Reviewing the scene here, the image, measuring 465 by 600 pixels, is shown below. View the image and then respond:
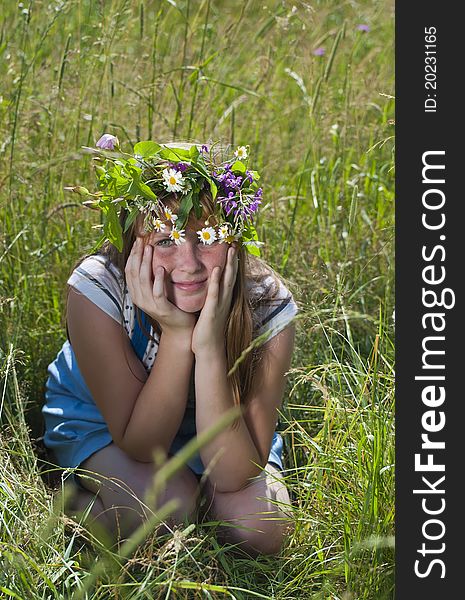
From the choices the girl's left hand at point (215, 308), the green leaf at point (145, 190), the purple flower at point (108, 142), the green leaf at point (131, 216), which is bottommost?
the girl's left hand at point (215, 308)

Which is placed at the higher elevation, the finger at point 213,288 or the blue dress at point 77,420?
the finger at point 213,288

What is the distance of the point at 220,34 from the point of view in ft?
10.4

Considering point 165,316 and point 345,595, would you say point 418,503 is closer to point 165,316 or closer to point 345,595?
point 345,595

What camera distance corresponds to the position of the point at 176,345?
2.12 m

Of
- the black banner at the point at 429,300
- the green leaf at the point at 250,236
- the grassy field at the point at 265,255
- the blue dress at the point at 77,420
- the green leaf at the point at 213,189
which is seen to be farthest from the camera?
the blue dress at the point at 77,420

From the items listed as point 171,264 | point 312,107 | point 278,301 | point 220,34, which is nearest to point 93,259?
point 171,264

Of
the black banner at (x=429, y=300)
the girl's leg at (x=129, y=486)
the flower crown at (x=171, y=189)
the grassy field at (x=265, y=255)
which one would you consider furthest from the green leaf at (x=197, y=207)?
the girl's leg at (x=129, y=486)

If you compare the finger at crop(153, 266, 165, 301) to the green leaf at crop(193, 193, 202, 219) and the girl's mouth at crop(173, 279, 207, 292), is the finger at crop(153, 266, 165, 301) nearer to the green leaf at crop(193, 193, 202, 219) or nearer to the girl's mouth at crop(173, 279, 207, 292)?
the girl's mouth at crop(173, 279, 207, 292)

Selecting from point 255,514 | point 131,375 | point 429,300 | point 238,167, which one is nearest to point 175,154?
point 238,167

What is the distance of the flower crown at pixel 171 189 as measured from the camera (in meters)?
2.01

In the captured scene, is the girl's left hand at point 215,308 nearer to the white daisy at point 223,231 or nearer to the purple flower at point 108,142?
the white daisy at point 223,231

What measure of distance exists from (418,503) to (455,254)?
444mm

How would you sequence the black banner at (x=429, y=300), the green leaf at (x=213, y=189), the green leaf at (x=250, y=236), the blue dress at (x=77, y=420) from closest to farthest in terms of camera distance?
the black banner at (x=429, y=300), the green leaf at (x=213, y=189), the green leaf at (x=250, y=236), the blue dress at (x=77, y=420)

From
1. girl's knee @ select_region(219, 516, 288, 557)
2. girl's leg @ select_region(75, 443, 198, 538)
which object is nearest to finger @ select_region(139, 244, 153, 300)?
girl's leg @ select_region(75, 443, 198, 538)
